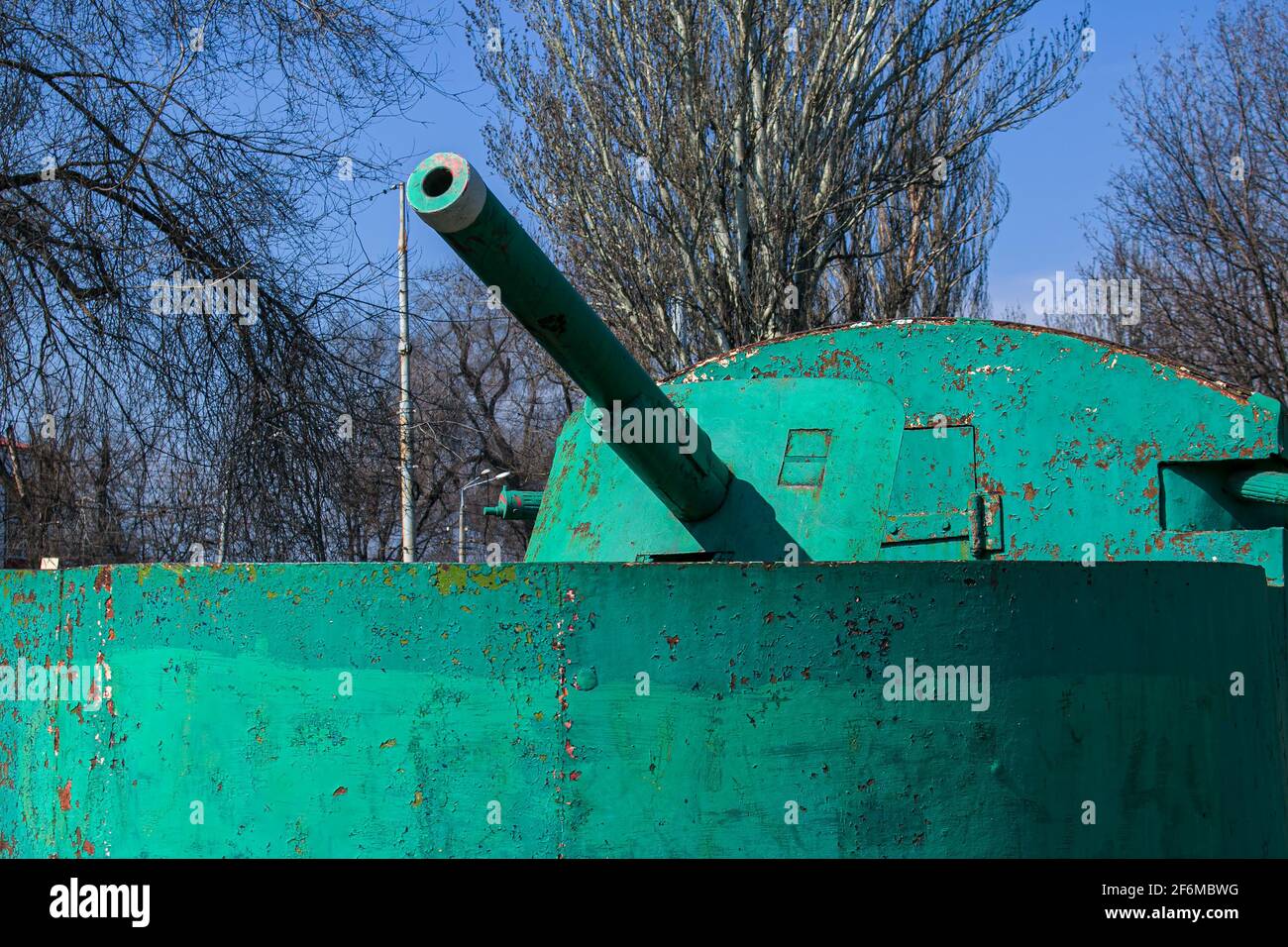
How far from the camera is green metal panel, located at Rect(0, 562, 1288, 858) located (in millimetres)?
2670

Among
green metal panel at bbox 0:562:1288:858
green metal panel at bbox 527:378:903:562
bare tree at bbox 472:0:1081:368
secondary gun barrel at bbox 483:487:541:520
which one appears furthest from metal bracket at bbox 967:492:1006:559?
bare tree at bbox 472:0:1081:368

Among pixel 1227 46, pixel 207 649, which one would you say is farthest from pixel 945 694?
pixel 1227 46

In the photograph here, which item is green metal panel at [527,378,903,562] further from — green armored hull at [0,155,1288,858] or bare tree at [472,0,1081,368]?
bare tree at [472,0,1081,368]

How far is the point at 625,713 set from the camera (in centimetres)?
267

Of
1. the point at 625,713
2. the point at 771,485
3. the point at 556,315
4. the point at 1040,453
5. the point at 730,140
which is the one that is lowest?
the point at 625,713

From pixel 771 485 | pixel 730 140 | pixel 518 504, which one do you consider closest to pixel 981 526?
pixel 771 485

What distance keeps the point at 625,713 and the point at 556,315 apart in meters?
0.92

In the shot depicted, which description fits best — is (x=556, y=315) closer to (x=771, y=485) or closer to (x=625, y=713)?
(x=625, y=713)

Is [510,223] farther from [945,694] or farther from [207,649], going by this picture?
[945,694]

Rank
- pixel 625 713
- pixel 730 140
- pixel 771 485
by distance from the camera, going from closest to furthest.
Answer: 1. pixel 625 713
2. pixel 771 485
3. pixel 730 140

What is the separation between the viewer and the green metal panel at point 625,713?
267 cm

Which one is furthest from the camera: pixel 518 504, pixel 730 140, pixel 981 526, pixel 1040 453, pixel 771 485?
pixel 730 140

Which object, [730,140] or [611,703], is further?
[730,140]

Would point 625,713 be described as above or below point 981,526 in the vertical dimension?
below
